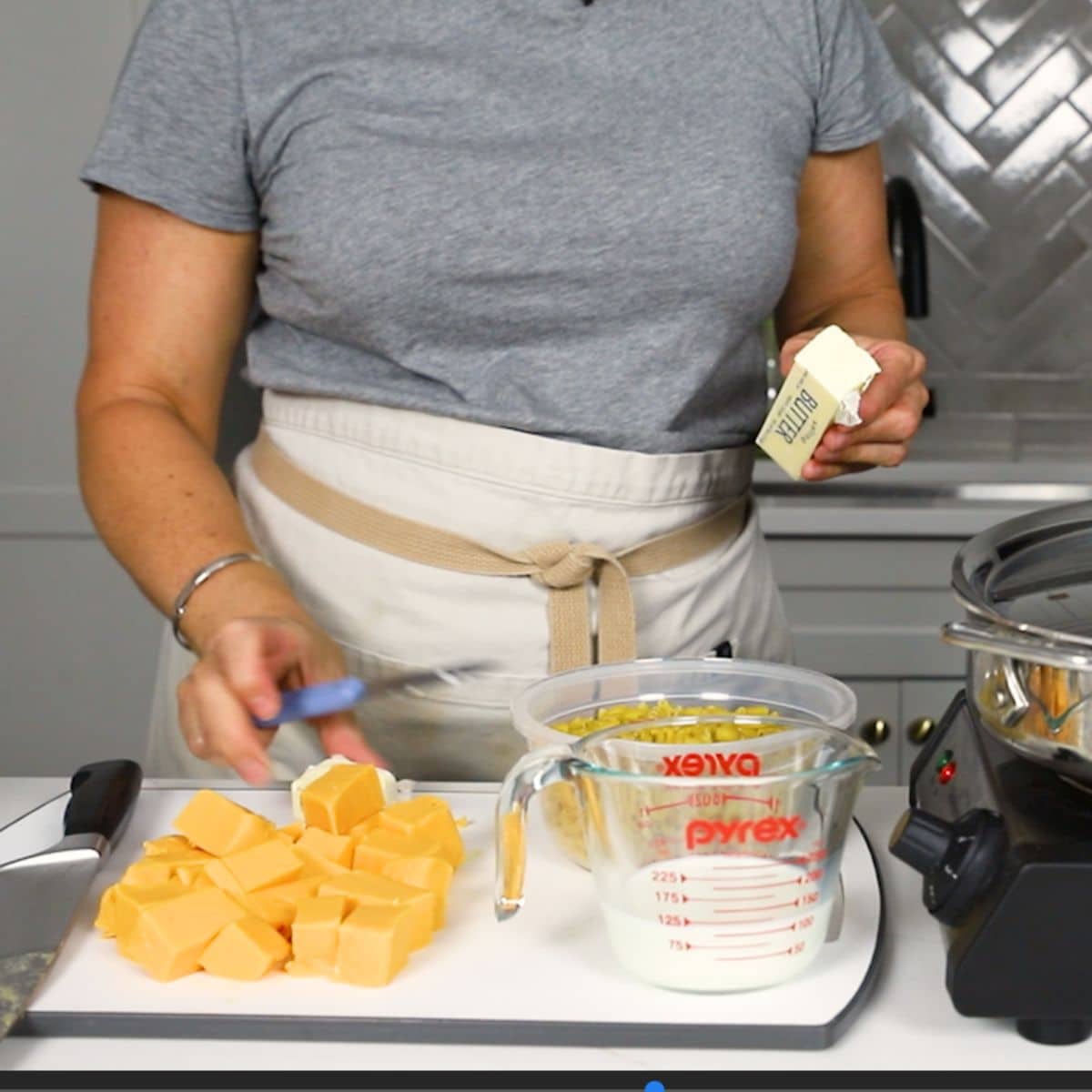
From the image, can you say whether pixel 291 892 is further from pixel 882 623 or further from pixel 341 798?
pixel 882 623

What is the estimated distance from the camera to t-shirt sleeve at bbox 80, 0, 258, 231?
1.12 meters

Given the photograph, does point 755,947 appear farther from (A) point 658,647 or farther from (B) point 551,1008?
(A) point 658,647

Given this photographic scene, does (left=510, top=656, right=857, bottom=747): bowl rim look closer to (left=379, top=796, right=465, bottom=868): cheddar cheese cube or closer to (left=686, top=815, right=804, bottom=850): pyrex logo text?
(left=379, top=796, right=465, bottom=868): cheddar cheese cube

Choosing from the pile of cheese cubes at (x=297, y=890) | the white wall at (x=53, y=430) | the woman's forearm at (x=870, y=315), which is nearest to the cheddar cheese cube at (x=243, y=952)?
the pile of cheese cubes at (x=297, y=890)

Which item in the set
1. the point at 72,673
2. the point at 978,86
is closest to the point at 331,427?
the point at 72,673

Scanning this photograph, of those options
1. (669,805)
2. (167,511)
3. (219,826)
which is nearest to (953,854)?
(669,805)

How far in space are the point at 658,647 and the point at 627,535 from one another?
3.5 inches

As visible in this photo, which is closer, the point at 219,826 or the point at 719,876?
the point at 719,876

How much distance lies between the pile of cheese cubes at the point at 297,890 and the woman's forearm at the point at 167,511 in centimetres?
18

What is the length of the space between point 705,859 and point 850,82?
704 millimetres

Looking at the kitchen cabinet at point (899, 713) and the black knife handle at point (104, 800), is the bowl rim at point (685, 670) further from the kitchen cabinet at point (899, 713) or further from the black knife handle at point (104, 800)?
the kitchen cabinet at point (899, 713)

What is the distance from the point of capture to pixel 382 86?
1.12 m

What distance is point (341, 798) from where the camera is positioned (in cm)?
84

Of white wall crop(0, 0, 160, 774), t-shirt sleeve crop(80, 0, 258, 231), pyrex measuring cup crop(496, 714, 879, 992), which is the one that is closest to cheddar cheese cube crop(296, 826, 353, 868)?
pyrex measuring cup crop(496, 714, 879, 992)
